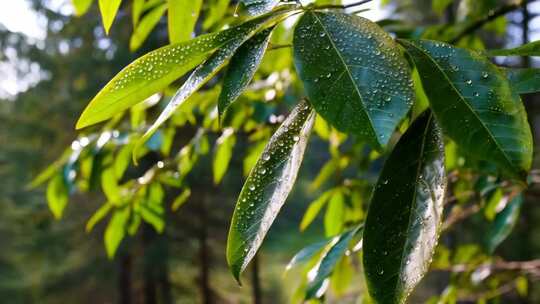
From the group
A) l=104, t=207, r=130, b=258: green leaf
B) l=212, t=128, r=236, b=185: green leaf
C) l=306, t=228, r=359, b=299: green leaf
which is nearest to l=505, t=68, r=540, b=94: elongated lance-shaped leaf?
l=306, t=228, r=359, b=299: green leaf

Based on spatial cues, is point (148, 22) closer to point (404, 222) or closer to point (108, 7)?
point (108, 7)

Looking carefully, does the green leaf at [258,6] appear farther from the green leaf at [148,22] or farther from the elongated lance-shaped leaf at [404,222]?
the green leaf at [148,22]

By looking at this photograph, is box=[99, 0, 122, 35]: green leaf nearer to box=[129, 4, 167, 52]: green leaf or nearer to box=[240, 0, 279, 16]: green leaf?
box=[240, 0, 279, 16]: green leaf

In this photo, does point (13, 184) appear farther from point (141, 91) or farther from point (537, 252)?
point (141, 91)

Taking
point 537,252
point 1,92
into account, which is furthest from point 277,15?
point 1,92

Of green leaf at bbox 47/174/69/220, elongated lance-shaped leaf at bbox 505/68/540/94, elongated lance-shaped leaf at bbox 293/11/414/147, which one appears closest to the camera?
elongated lance-shaped leaf at bbox 293/11/414/147
